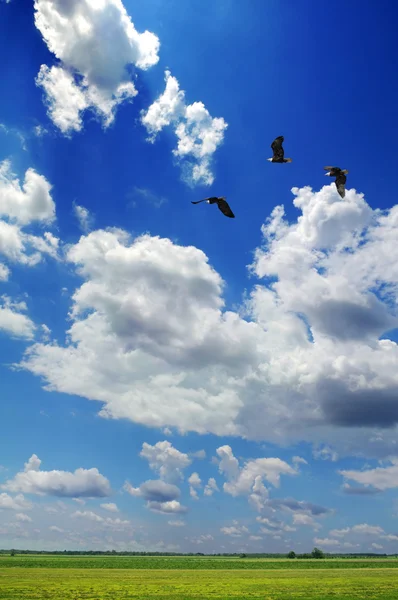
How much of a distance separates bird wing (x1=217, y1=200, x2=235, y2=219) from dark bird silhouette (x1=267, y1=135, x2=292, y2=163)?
3.42 metres

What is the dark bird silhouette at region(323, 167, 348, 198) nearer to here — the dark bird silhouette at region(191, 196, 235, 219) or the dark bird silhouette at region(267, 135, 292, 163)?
the dark bird silhouette at region(267, 135, 292, 163)

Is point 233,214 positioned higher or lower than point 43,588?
higher

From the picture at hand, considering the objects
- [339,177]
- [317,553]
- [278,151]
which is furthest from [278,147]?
[317,553]

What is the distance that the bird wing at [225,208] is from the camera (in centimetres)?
1883

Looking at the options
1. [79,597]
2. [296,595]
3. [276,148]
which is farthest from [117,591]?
[276,148]

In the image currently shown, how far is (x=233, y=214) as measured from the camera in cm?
1914

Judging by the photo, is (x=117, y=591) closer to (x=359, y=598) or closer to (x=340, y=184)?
(x=359, y=598)

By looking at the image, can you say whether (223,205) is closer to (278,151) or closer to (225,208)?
(225,208)

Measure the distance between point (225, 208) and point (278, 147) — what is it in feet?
12.5

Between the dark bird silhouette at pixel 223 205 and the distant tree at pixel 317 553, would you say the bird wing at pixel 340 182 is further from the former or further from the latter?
the distant tree at pixel 317 553

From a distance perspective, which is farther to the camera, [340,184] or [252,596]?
[252,596]

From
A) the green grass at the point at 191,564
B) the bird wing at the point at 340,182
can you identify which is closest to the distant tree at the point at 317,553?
the green grass at the point at 191,564

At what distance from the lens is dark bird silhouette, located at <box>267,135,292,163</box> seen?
1984 centimetres

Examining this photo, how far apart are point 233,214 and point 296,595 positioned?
94.1ft
